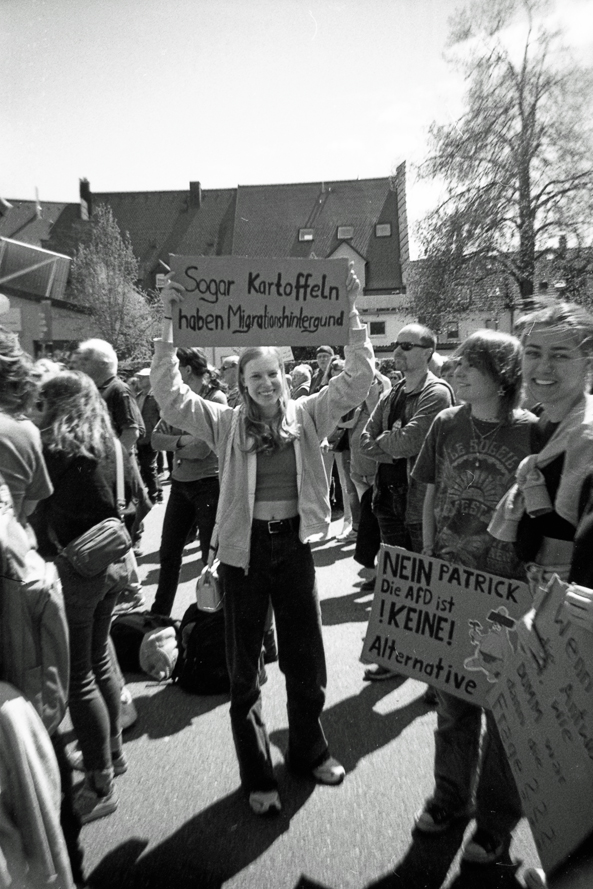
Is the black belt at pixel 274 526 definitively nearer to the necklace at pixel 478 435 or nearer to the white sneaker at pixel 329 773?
the necklace at pixel 478 435

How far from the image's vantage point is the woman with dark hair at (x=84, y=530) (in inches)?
110

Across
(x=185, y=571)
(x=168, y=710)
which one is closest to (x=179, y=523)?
(x=168, y=710)

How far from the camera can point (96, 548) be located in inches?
108

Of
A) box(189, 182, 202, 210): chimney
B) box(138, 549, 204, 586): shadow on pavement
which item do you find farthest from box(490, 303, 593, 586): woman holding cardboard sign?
box(189, 182, 202, 210): chimney

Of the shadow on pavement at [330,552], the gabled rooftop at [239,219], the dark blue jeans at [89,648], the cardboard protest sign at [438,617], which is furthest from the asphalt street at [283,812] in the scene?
the gabled rooftop at [239,219]

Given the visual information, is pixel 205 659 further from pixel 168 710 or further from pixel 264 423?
pixel 264 423

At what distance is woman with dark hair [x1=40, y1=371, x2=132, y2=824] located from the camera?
2785 millimetres

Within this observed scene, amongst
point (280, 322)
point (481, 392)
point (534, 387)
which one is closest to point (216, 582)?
point (280, 322)

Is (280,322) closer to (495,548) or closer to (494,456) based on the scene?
(494,456)

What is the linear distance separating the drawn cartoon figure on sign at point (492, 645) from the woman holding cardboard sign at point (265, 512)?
70 cm

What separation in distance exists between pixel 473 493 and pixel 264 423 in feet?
2.84

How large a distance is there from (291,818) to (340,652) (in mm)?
1790

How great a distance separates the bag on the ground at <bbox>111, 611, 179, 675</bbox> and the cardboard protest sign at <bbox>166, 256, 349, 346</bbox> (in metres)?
2.06

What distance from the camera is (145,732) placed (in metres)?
3.47
